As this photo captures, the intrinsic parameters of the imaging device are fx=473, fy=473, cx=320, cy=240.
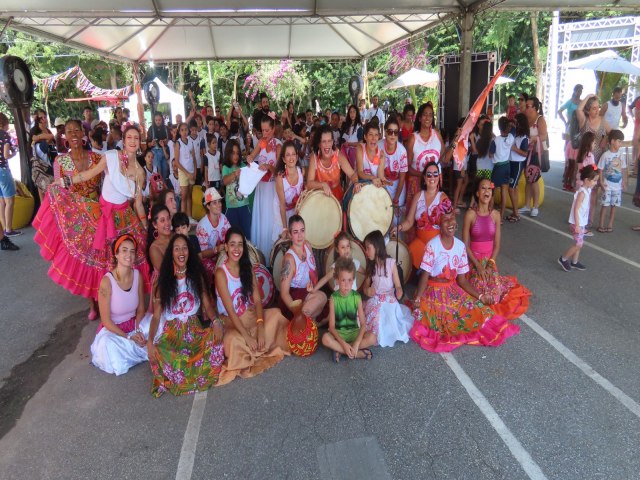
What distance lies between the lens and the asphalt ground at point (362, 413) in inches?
104

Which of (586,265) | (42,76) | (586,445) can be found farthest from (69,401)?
(42,76)

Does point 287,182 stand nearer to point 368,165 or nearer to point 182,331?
point 368,165

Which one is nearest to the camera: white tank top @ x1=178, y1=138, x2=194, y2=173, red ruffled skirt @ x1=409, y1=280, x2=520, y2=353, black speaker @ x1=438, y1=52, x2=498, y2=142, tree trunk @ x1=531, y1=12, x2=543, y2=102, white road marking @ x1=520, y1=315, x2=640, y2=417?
white road marking @ x1=520, y1=315, x2=640, y2=417

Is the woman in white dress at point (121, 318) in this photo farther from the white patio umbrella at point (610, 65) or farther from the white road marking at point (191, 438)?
the white patio umbrella at point (610, 65)

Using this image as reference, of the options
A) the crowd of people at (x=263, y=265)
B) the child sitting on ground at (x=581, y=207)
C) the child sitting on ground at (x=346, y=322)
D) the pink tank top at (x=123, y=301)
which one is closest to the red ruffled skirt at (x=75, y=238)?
the crowd of people at (x=263, y=265)

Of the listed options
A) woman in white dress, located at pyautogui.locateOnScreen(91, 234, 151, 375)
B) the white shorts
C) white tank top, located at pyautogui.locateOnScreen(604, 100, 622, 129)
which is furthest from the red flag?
white tank top, located at pyautogui.locateOnScreen(604, 100, 622, 129)

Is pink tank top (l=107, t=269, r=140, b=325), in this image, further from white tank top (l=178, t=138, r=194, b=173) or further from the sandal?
white tank top (l=178, t=138, r=194, b=173)

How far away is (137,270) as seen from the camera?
393cm

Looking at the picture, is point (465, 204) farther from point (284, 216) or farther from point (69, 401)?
point (69, 401)

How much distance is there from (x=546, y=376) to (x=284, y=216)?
273 centimetres

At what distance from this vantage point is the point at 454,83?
943 centimetres

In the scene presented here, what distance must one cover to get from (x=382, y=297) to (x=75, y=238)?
2.80 m

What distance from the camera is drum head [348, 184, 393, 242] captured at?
15.3 ft

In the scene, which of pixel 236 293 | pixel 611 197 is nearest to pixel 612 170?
pixel 611 197
